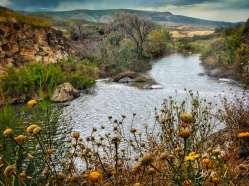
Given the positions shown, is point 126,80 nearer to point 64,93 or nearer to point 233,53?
point 64,93

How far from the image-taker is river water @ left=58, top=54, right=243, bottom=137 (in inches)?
386

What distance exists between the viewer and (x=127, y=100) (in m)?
13.3

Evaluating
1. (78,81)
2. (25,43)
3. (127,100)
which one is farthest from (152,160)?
(25,43)

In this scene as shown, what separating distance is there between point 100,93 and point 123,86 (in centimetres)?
245

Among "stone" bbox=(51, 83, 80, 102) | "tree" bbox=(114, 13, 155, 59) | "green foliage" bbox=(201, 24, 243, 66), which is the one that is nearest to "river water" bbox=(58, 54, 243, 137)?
"stone" bbox=(51, 83, 80, 102)

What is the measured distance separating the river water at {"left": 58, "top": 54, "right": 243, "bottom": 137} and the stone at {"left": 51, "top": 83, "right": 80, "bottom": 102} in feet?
1.11

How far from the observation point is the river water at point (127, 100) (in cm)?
981

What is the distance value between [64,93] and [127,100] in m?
2.98

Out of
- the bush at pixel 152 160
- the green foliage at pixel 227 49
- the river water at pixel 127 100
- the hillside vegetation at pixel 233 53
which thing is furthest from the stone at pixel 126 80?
the bush at pixel 152 160

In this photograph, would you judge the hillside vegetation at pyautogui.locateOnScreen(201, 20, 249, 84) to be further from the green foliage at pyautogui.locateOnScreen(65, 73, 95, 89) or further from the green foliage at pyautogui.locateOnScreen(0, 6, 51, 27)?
the green foliage at pyautogui.locateOnScreen(0, 6, 51, 27)

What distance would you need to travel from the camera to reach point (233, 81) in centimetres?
1736

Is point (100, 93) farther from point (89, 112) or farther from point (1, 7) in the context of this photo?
point (1, 7)

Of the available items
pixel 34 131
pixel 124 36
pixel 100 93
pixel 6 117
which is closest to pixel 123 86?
pixel 100 93

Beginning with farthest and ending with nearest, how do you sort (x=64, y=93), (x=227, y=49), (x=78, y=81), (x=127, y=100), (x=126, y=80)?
1. (x=227, y=49)
2. (x=126, y=80)
3. (x=78, y=81)
4. (x=64, y=93)
5. (x=127, y=100)
